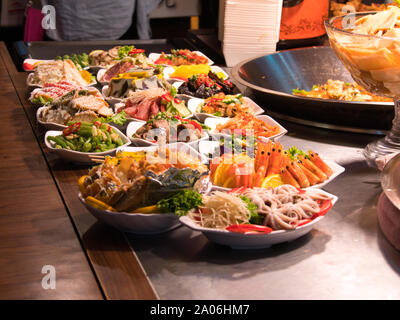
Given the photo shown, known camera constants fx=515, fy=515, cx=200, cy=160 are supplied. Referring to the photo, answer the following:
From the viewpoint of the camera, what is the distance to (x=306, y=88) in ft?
7.89

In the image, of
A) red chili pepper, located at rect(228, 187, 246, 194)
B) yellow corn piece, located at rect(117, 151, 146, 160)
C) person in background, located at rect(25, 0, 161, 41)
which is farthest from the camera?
person in background, located at rect(25, 0, 161, 41)

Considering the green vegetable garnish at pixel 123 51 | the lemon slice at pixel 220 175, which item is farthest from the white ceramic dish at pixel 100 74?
the lemon slice at pixel 220 175

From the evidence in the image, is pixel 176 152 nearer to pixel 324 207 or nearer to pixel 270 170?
pixel 270 170

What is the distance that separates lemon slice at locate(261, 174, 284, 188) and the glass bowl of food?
42 cm

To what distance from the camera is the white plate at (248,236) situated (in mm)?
1174

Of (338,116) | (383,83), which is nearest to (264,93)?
(338,116)

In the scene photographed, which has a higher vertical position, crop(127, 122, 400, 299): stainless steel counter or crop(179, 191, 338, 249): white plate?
crop(179, 191, 338, 249): white plate

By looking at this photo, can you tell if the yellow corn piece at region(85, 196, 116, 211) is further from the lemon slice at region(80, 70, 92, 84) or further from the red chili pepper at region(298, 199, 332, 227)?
the lemon slice at region(80, 70, 92, 84)

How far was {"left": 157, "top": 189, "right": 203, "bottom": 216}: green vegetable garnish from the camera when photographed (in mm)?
1233

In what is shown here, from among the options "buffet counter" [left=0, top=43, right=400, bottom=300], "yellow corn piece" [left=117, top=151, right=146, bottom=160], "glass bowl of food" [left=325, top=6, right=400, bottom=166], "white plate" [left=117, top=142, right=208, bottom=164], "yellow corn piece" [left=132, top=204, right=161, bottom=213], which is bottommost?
"buffet counter" [left=0, top=43, right=400, bottom=300]

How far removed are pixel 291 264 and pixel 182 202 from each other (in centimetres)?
29

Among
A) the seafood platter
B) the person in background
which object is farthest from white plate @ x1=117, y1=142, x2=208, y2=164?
the person in background

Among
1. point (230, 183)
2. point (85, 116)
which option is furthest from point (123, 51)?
point (230, 183)

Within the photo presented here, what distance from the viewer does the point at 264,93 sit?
6.66 ft
